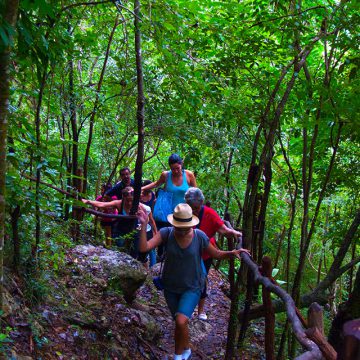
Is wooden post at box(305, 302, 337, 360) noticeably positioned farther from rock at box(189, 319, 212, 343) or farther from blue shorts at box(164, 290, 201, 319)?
rock at box(189, 319, 212, 343)

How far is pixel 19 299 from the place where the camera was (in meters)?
3.80

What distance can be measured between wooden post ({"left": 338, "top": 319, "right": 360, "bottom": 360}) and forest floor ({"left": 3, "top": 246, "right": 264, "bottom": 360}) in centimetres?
254

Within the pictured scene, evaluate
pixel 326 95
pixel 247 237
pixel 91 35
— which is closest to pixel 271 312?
pixel 247 237

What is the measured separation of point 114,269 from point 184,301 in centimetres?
167

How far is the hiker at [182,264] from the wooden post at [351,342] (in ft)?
9.71

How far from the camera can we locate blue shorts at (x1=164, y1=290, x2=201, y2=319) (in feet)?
13.8

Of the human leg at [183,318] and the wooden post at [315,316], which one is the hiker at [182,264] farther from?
the wooden post at [315,316]

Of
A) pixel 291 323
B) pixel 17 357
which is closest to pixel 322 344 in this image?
pixel 291 323

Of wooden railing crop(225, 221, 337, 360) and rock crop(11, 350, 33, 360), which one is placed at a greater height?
wooden railing crop(225, 221, 337, 360)

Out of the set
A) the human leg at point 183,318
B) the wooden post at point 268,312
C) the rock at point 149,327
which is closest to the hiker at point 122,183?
the rock at point 149,327

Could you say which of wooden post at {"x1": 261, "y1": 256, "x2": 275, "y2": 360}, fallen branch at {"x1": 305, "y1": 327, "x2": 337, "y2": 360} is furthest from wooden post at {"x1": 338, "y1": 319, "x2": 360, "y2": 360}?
wooden post at {"x1": 261, "y1": 256, "x2": 275, "y2": 360}

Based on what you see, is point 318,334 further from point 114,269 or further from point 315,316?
point 114,269

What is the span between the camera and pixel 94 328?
4.40 meters

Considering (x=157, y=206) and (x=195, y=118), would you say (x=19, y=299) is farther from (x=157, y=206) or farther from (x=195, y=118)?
(x=195, y=118)
